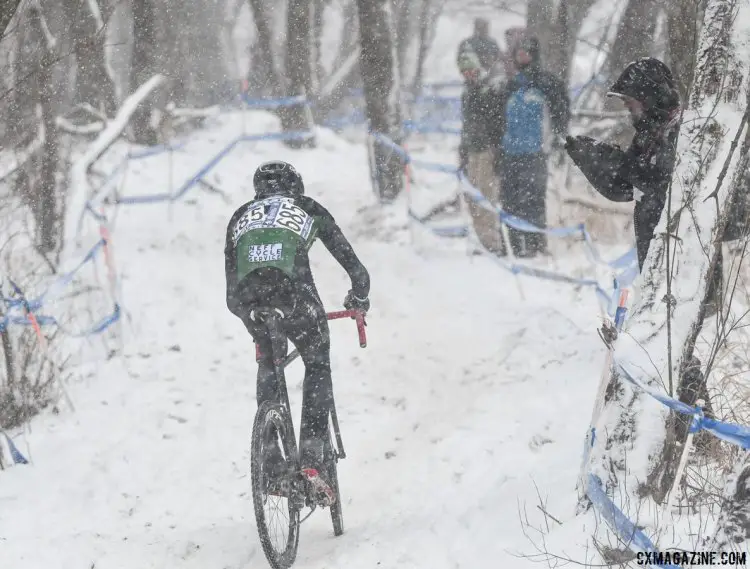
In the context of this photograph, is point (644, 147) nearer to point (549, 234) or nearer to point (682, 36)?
point (682, 36)

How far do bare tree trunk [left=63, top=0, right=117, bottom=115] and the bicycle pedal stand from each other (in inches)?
298

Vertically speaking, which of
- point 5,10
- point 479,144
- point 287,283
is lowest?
point 479,144

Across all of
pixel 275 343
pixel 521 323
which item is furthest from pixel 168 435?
pixel 521 323

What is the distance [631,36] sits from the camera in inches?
551

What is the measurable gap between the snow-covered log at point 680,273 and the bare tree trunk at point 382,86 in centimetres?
866

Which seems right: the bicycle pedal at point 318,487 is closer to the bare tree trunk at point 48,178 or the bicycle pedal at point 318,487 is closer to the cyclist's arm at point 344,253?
the cyclist's arm at point 344,253

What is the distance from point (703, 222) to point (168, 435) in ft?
15.0

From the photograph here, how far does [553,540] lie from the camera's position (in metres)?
4.68

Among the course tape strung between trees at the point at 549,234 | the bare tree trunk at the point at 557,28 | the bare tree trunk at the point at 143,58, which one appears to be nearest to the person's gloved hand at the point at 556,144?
the bare tree trunk at the point at 557,28

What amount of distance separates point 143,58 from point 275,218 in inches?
450

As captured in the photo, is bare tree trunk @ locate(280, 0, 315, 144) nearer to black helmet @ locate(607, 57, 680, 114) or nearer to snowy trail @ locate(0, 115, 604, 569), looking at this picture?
snowy trail @ locate(0, 115, 604, 569)

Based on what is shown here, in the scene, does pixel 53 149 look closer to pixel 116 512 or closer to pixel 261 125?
pixel 116 512

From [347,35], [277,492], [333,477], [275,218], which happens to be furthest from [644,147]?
[347,35]

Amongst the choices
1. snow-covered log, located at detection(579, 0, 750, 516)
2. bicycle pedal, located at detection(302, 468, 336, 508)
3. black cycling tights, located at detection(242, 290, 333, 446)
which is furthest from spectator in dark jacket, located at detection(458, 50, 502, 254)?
snow-covered log, located at detection(579, 0, 750, 516)
